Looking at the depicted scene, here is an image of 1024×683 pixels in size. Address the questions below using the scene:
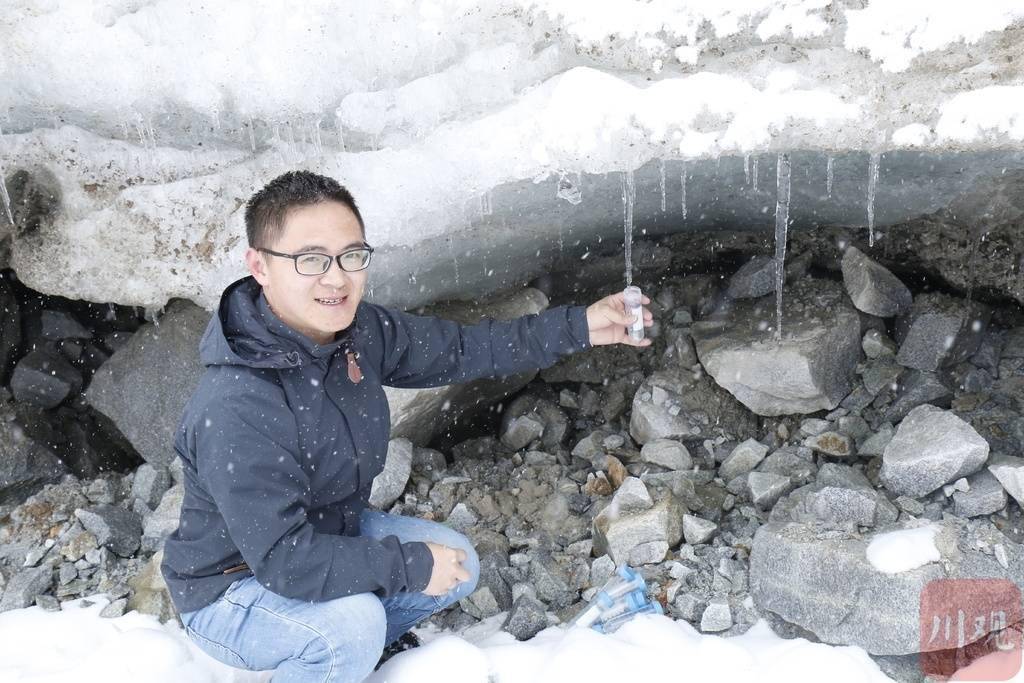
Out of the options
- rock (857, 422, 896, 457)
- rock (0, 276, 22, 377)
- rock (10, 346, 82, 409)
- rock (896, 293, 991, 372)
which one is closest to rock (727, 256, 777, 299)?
rock (896, 293, 991, 372)

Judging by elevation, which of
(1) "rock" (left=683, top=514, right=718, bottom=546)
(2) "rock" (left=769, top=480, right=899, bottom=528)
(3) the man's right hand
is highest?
(3) the man's right hand

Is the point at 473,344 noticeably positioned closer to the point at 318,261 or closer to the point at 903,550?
the point at 318,261

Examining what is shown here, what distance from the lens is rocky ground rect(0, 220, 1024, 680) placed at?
9.65ft

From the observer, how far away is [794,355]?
12.3 ft

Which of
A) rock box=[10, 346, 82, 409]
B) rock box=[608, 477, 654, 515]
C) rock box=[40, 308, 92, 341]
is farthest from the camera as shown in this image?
rock box=[40, 308, 92, 341]

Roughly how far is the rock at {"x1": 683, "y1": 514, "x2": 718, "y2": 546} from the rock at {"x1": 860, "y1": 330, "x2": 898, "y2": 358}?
1290 mm

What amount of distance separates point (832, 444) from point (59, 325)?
4.12 meters

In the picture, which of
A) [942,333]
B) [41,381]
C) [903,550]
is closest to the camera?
[903,550]

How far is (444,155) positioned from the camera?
3154mm

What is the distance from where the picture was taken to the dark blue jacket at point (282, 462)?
2.22 metres

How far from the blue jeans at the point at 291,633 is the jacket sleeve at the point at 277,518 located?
7 cm

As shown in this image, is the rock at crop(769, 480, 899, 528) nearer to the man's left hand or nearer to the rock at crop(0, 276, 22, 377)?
the man's left hand

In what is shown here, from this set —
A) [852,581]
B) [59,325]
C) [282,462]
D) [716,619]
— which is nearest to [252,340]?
[282,462]

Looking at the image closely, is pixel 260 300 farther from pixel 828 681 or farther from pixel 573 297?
pixel 573 297
